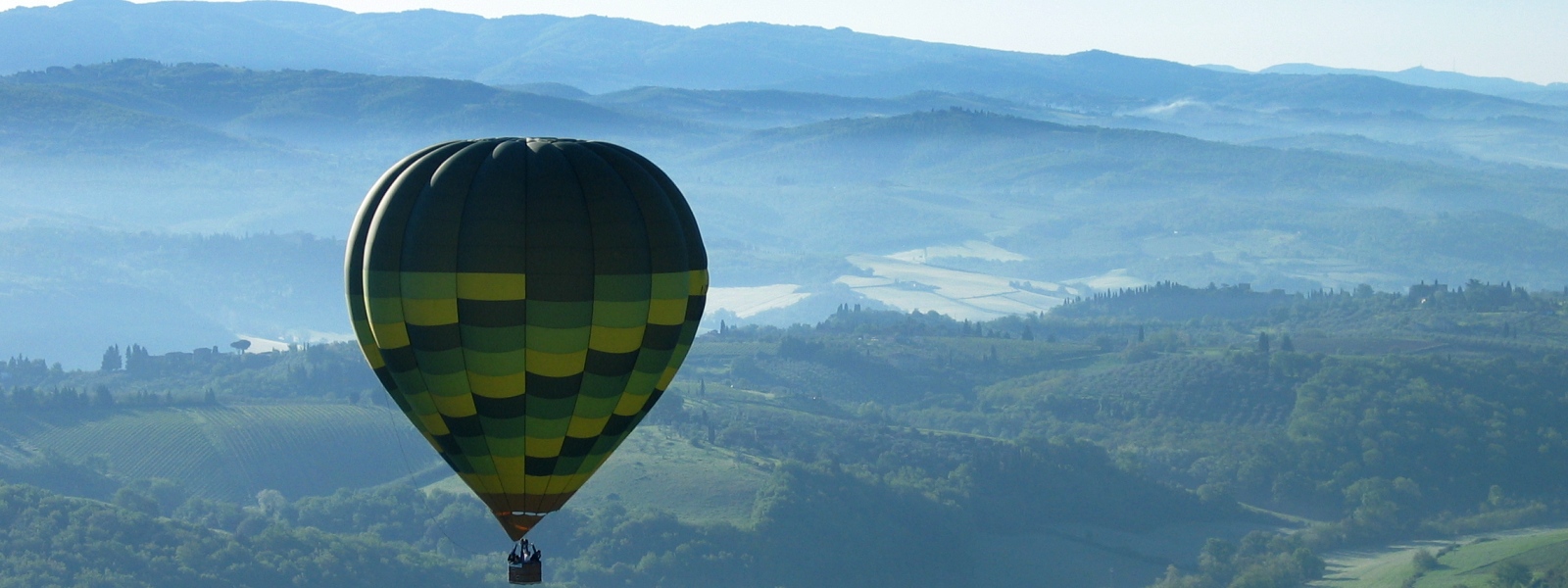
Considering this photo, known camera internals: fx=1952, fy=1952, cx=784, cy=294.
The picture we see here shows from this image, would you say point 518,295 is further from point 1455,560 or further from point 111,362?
point 111,362

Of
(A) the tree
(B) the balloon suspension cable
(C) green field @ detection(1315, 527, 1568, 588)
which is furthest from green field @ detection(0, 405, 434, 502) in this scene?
(C) green field @ detection(1315, 527, 1568, 588)

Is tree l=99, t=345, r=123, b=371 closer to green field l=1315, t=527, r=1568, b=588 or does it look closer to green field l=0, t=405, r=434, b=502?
green field l=0, t=405, r=434, b=502

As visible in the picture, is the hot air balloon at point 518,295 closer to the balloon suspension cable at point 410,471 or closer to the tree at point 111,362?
the balloon suspension cable at point 410,471

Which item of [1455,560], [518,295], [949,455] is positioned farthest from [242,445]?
[518,295]

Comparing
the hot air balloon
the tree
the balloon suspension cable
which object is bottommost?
the tree

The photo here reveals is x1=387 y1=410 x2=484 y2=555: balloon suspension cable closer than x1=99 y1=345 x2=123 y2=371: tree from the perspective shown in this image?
Yes

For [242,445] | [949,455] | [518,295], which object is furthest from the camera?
[949,455]

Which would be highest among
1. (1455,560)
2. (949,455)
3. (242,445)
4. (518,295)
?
(518,295)
